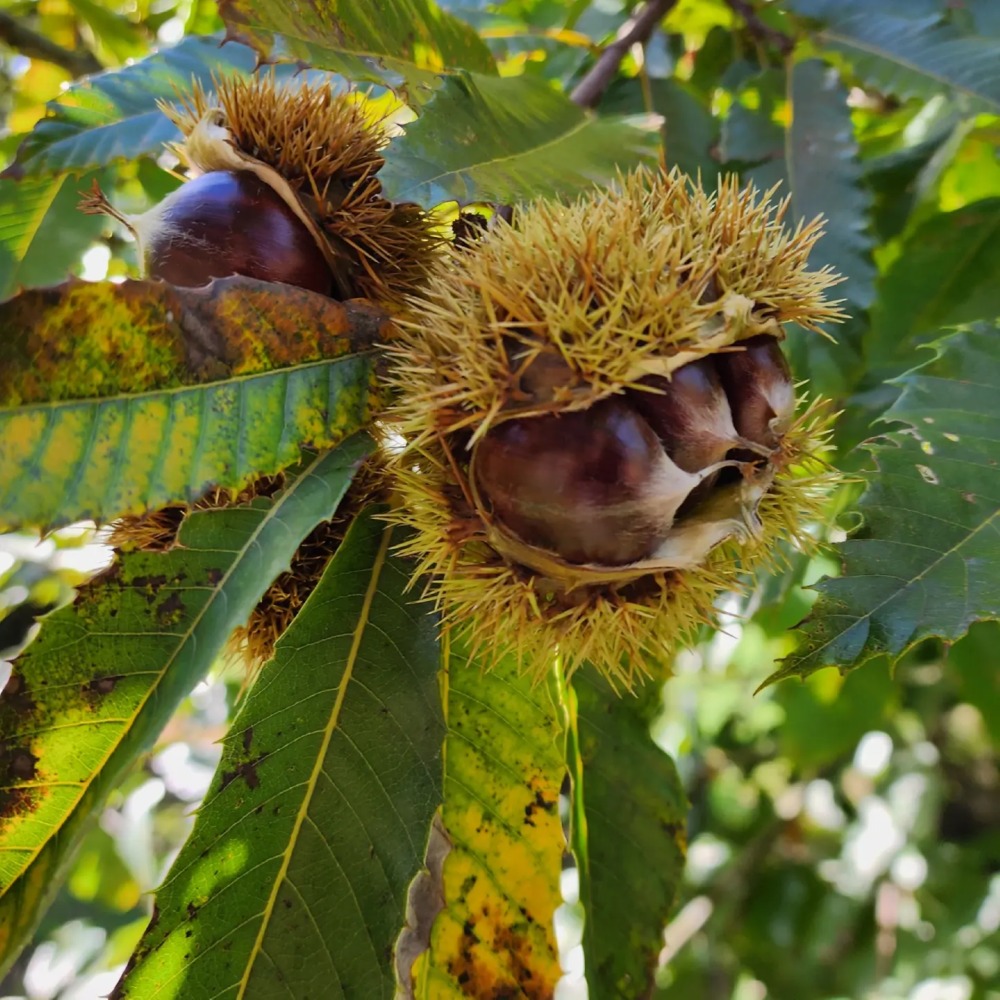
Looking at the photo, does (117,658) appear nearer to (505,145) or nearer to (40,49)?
(505,145)

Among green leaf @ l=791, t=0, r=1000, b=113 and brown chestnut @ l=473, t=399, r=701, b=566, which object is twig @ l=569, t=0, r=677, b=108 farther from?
brown chestnut @ l=473, t=399, r=701, b=566

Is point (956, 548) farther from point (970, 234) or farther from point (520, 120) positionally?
point (970, 234)

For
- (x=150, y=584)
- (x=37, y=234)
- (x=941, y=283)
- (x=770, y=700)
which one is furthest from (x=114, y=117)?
(x=770, y=700)

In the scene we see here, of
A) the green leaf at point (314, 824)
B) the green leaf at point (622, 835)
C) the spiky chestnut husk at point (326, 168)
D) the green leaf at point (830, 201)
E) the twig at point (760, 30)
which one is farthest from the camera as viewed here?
the twig at point (760, 30)

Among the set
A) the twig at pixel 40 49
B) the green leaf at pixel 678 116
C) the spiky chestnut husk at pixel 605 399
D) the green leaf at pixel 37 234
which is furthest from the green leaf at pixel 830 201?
the twig at pixel 40 49

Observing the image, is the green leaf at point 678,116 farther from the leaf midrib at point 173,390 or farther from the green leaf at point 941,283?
the leaf midrib at point 173,390

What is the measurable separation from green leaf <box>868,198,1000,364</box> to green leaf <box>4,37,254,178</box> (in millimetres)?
1080

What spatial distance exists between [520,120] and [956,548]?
0.61 m

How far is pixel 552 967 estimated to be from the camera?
931mm

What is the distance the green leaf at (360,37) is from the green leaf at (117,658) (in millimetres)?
389

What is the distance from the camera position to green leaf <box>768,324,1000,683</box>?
0.73m

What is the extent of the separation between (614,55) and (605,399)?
→ 0.93 meters

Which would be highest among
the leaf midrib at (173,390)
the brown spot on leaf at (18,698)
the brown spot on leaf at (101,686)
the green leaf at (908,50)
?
the leaf midrib at (173,390)

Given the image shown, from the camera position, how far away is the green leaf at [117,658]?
696 millimetres
